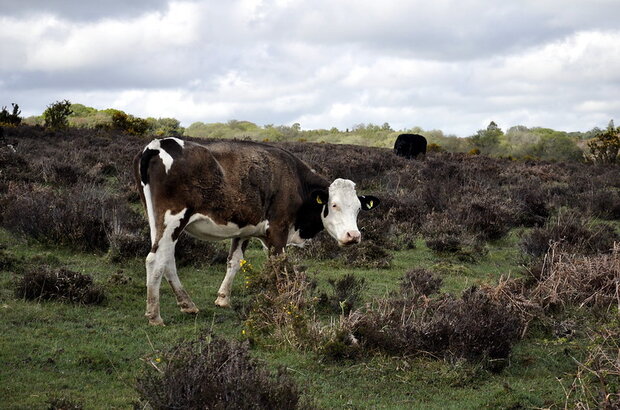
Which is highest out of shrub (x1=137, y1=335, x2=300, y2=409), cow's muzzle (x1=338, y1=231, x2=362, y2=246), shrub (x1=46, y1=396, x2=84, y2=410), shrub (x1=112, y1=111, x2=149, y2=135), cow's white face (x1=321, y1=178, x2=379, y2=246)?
shrub (x1=112, y1=111, x2=149, y2=135)

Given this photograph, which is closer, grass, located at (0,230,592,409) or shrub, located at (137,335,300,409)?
shrub, located at (137,335,300,409)

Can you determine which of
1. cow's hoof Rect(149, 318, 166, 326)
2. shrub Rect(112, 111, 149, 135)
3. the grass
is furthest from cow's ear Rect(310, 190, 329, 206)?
shrub Rect(112, 111, 149, 135)

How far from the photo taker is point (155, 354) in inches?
215

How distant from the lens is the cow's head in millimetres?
8516

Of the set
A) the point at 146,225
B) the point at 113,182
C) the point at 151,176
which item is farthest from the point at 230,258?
the point at 113,182

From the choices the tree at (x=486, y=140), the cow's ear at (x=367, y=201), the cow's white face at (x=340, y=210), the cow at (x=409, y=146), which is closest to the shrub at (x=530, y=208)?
the cow's ear at (x=367, y=201)

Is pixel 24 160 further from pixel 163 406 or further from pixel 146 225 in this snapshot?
pixel 163 406

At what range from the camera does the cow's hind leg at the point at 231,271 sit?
8.34 meters

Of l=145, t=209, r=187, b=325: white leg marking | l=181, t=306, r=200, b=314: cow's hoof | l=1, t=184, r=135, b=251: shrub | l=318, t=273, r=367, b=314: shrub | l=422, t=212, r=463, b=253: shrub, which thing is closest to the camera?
l=145, t=209, r=187, b=325: white leg marking

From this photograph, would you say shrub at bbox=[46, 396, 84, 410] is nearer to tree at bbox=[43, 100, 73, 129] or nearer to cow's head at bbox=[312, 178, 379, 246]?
cow's head at bbox=[312, 178, 379, 246]

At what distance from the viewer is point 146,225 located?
11.7 meters

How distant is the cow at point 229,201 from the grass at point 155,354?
53 cm

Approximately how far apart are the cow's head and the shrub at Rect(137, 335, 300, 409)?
13.7ft

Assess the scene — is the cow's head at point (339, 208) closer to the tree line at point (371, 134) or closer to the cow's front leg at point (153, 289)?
the cow's front leg at point (153, 289)
